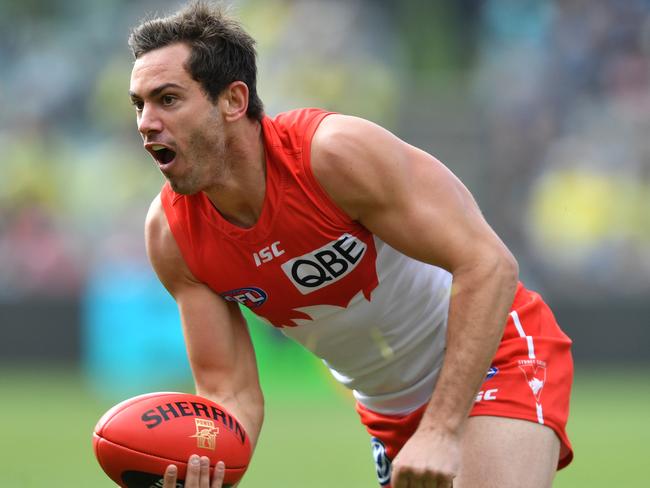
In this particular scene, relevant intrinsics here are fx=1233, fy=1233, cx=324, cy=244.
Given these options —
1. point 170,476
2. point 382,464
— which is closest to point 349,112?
point 382,464

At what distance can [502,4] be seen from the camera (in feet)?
61.4

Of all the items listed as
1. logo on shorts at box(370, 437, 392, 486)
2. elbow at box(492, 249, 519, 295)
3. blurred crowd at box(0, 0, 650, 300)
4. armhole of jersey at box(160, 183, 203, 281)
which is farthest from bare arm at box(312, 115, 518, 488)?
blurred crowd at box(0, 0, 650, 300)

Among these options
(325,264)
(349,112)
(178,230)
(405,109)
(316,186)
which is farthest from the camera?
(405,109)

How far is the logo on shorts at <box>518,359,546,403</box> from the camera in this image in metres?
4.77

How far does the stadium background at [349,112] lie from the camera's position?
1411 centimetres

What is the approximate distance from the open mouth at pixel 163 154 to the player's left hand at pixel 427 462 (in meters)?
1.34

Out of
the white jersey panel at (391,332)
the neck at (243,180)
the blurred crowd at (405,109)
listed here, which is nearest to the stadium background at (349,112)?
the blurred crowd at (405,109)

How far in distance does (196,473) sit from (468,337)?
105 centimetres

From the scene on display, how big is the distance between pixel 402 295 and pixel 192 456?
1.09m

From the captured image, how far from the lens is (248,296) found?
4746 millimetres

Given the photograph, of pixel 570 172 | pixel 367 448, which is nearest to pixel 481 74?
pixel 570 172

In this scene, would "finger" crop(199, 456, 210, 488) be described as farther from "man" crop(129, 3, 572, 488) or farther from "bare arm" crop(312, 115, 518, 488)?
"bare arm" crop(312, 115, 518, 488)

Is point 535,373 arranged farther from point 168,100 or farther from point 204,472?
point 168,100

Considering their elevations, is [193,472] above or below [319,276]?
below
